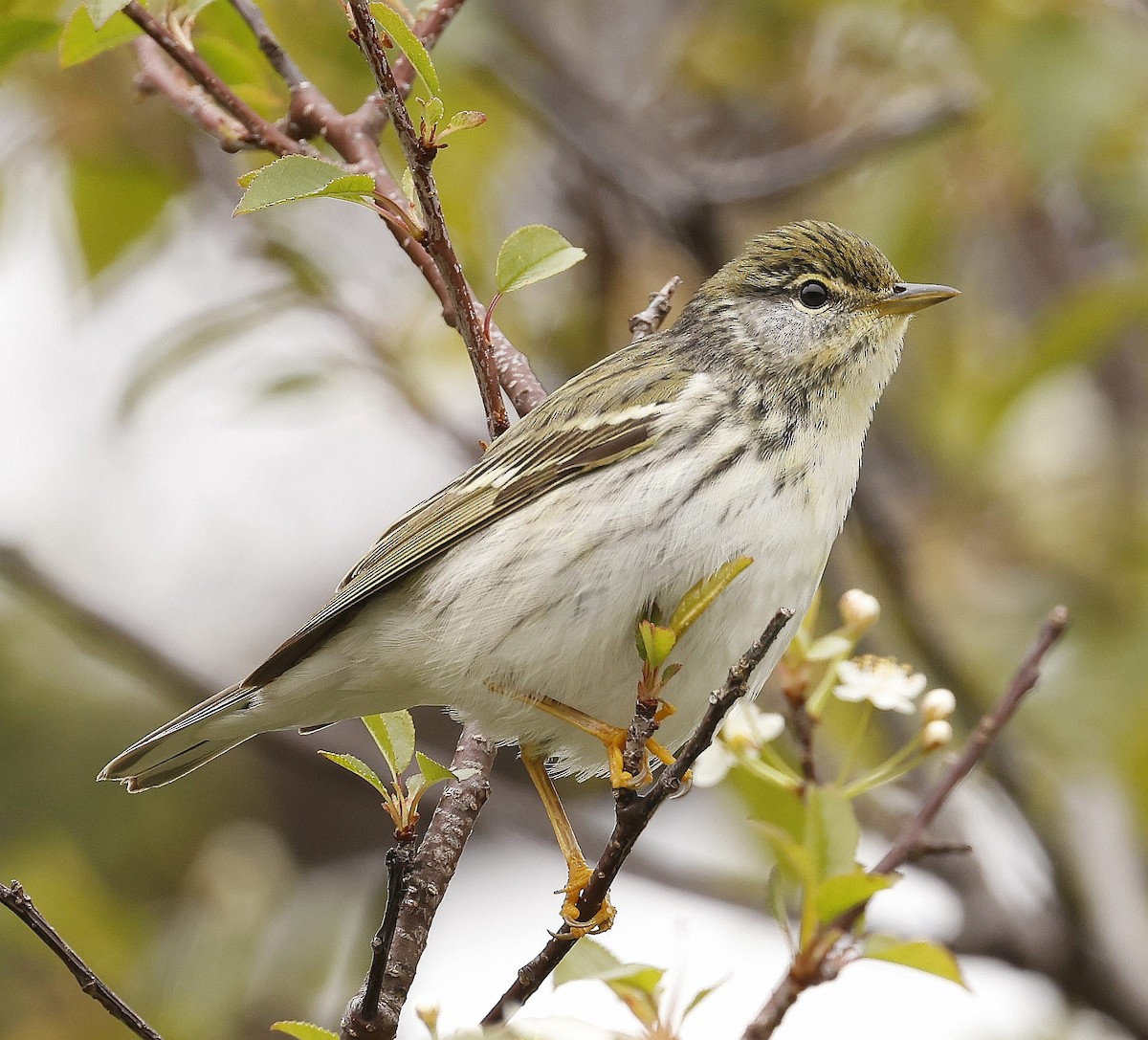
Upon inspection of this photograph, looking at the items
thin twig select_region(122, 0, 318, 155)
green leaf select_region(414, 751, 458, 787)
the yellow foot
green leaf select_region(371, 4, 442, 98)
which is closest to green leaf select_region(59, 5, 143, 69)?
thin twig select_region(122, 0, 318, 155)

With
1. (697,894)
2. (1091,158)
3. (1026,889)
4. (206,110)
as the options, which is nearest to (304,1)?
(206,110)

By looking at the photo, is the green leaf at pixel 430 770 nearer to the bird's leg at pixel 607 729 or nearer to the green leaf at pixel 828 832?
the bird's leg at pixel 607 729

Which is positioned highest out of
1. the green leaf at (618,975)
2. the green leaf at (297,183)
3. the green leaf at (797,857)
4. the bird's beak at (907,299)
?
the bird's beak at (907,299)

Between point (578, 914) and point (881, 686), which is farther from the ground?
point (881, 686)

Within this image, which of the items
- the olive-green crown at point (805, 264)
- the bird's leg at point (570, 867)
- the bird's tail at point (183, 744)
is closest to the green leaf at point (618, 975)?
the bird's leg at point (570, 867)

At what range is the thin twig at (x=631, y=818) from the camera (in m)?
2.43

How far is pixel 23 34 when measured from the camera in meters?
3.50

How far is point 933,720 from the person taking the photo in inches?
126

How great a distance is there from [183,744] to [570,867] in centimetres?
112

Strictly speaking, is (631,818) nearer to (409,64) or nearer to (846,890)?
(846,890)

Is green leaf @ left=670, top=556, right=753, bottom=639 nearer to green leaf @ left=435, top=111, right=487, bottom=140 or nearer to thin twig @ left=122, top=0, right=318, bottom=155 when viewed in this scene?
green leaf @ left=435, top=111, right=487, bottom=140

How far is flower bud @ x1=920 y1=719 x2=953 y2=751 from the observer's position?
10.3 ft

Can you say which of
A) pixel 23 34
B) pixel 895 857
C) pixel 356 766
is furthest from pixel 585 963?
pixel 23 34

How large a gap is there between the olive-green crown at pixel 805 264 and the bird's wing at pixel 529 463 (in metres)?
0.54
